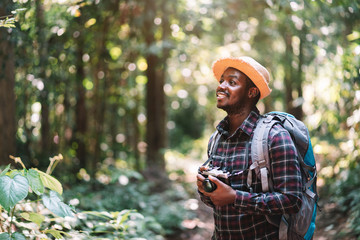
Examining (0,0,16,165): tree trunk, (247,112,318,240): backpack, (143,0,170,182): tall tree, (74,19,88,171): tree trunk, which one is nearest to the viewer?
(247,112,318,240): backpack

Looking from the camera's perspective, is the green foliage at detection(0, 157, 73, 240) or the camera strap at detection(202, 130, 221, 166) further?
the camera strap at detection(202, 130, 221, 166)

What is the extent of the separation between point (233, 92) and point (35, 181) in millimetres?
1576

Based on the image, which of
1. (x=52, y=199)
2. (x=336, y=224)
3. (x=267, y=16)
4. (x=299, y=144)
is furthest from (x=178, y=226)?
(x=267, y=16)

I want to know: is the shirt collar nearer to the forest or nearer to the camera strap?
the camera strap

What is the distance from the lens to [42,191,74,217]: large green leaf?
8.82 feet

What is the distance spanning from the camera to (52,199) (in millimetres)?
2803

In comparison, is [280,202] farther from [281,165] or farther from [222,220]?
[222,220]

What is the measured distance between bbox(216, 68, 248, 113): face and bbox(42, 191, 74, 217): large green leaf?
1408 millimetres

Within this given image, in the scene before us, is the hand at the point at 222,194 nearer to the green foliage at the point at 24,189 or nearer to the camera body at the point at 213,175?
the camera body at the point at 213,175

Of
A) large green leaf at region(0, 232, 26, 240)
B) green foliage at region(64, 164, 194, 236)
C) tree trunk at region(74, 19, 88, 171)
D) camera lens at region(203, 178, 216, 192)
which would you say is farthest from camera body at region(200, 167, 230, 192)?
tree trunk at region(74, 19, 88, 171)

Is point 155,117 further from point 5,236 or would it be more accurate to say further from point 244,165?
point 244,165

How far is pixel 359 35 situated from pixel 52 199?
4.62 meters

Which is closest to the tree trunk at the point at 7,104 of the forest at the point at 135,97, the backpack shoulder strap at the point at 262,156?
the forest at the point at 135,97

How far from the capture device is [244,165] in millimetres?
2518
